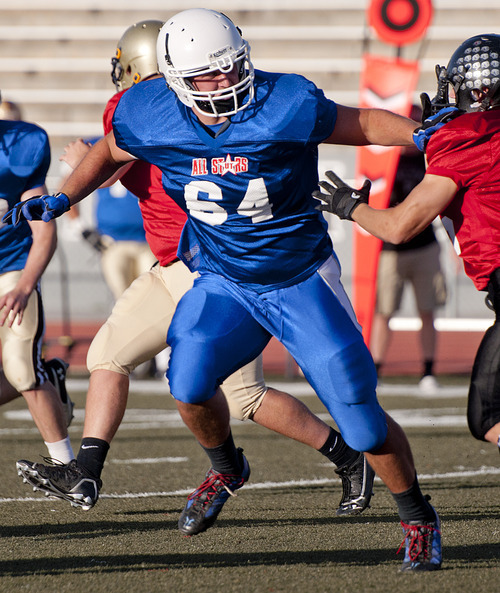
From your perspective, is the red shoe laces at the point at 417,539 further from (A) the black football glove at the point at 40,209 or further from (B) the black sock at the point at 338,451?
(A) the black football glove at the point at 40,209

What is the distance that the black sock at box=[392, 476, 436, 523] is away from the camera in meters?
2.92

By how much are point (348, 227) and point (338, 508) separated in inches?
298

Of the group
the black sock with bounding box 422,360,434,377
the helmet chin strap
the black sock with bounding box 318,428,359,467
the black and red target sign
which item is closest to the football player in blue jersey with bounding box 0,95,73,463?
the black sock with bounding box 318,428,359,467

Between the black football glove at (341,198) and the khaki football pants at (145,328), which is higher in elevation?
the black football glove at (341,198)

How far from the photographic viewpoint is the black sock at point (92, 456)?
131 inches

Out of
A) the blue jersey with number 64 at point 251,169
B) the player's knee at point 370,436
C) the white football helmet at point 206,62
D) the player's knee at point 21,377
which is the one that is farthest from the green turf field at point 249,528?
the white football helmet at point 206,62

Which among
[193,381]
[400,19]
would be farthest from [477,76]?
[400,19]

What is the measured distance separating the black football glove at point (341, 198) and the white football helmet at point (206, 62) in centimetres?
35

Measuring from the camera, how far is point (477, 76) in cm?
309

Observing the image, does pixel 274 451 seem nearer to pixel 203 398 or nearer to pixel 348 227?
pixel 203 398

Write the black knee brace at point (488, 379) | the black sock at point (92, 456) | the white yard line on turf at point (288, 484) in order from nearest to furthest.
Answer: the black knee brace at point (488, 379), the black sock at point (92, 456), the white yard line on turf at point (288, 484)

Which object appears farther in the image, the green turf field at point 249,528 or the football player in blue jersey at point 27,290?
the football player in blue jersey at point 27,290

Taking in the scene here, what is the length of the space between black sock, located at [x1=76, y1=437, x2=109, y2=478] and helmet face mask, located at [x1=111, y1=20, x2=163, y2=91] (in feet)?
4.54

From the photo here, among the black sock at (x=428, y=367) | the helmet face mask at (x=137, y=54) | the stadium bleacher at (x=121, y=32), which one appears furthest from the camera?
the stadium bleacher at (x=121, y=32)
